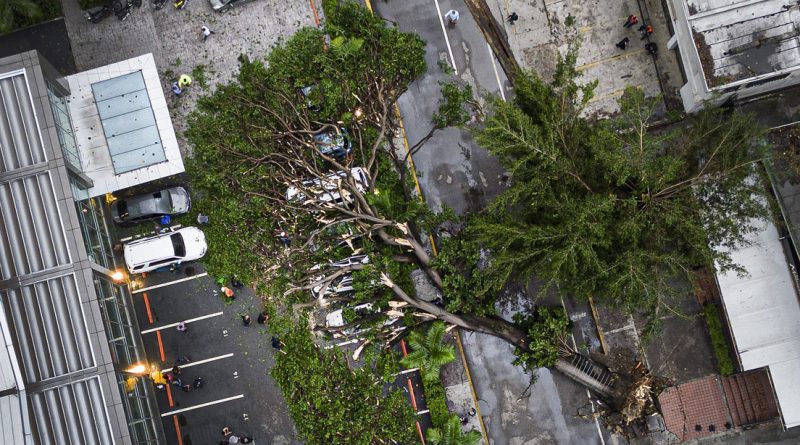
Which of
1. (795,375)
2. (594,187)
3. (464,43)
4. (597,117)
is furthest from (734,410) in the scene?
(464,43)

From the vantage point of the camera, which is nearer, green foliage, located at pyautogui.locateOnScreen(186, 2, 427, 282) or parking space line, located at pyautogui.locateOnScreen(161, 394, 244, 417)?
green foliage, located at pyautogui.locateOnScreen(186, 2, 427, 282)

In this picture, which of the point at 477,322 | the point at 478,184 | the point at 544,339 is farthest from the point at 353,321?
the point at 478,184

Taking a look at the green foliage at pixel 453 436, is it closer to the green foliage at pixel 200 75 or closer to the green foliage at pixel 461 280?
the green foliage at pixel 461 280

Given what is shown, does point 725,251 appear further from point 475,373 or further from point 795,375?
point 475,373

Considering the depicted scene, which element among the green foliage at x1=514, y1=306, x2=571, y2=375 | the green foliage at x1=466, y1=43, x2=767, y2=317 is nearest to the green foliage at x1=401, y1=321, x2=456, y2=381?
the green foliage at x1=466, y1=43, x2=767, y2=317

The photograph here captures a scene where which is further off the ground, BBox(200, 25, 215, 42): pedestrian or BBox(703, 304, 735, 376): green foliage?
BBox(200, 25, 215, 42): pedestrian

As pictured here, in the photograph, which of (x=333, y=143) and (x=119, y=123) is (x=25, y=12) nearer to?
(x=119, y=123)

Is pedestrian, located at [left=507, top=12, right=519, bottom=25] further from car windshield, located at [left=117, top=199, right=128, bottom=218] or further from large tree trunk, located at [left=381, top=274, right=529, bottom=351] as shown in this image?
car windshield, located at [left=117, top=199, right=128, bottom=218]
